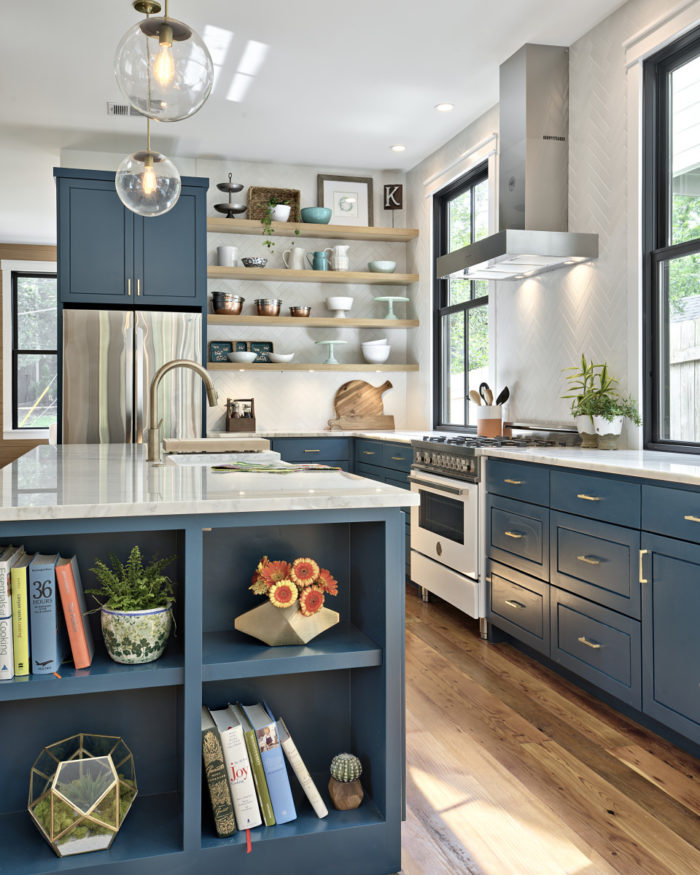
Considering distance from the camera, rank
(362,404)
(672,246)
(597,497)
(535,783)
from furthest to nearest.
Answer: (362,404) < (672,246) < (597,497) < (535,783)

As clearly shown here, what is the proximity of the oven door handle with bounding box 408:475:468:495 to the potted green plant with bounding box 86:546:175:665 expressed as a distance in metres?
2.24

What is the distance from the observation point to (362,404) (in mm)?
6008

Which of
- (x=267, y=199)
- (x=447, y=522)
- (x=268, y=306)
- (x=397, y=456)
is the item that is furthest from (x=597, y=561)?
(x=267, y=199)

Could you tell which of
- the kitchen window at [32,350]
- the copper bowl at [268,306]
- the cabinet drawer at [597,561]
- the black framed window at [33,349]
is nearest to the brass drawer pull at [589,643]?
the cabinet drawer at [597,561]

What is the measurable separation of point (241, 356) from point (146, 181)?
2737mm

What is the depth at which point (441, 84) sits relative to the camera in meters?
4.34

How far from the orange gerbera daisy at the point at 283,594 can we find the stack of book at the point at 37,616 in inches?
16.6

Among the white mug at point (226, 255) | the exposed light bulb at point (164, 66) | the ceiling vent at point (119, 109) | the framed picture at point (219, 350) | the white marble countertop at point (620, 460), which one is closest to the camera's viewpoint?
the exposed light bulb at point (164, 66)

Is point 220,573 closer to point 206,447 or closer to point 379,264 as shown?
point 206,447

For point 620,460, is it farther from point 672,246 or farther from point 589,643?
point 672,246

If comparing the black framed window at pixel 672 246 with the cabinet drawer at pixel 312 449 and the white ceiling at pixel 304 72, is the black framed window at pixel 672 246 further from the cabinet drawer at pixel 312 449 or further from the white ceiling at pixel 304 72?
the cabinet drawer at pixel 312 449

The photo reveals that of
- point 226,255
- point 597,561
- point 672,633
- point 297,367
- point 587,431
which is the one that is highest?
point 226,255

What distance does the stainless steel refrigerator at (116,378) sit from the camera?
15.9 feet

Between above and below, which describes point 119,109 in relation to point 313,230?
above
